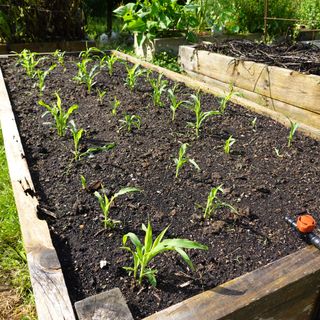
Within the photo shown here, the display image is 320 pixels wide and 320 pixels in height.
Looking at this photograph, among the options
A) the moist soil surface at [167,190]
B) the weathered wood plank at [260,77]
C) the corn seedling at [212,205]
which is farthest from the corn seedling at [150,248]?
the weathered wood plank at [260,77]

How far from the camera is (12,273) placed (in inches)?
78.0

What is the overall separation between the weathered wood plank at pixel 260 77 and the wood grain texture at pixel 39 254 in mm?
2406

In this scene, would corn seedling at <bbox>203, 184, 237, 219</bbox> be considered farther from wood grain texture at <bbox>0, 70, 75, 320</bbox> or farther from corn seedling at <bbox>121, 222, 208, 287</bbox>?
wood grain texture at <bbox>0, 70, 75, 320</bbox>

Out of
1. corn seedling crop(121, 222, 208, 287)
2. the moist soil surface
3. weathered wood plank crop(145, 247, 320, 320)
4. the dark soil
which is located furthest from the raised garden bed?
corn seedling crop(121, 222, 208, 287)

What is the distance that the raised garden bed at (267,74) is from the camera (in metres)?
3.15

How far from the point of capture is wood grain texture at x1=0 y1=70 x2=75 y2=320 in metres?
1.21

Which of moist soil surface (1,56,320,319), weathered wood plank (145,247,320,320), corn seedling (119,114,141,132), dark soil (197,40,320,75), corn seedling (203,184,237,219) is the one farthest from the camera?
dark soil (197,40,320,75)

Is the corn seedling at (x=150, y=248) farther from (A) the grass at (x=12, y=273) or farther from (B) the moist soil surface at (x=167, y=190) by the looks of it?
(A) the grass at (x=12, y=273)

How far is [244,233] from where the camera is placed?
5.62 feet

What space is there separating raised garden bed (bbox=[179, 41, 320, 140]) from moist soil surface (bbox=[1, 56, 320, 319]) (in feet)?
1.49

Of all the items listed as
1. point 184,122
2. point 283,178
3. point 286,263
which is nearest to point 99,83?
point 184,122

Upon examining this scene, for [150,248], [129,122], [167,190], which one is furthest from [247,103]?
[150,248]

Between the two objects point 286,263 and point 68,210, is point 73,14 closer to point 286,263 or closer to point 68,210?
point 68,210

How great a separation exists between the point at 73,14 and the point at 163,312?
6.05 metres
